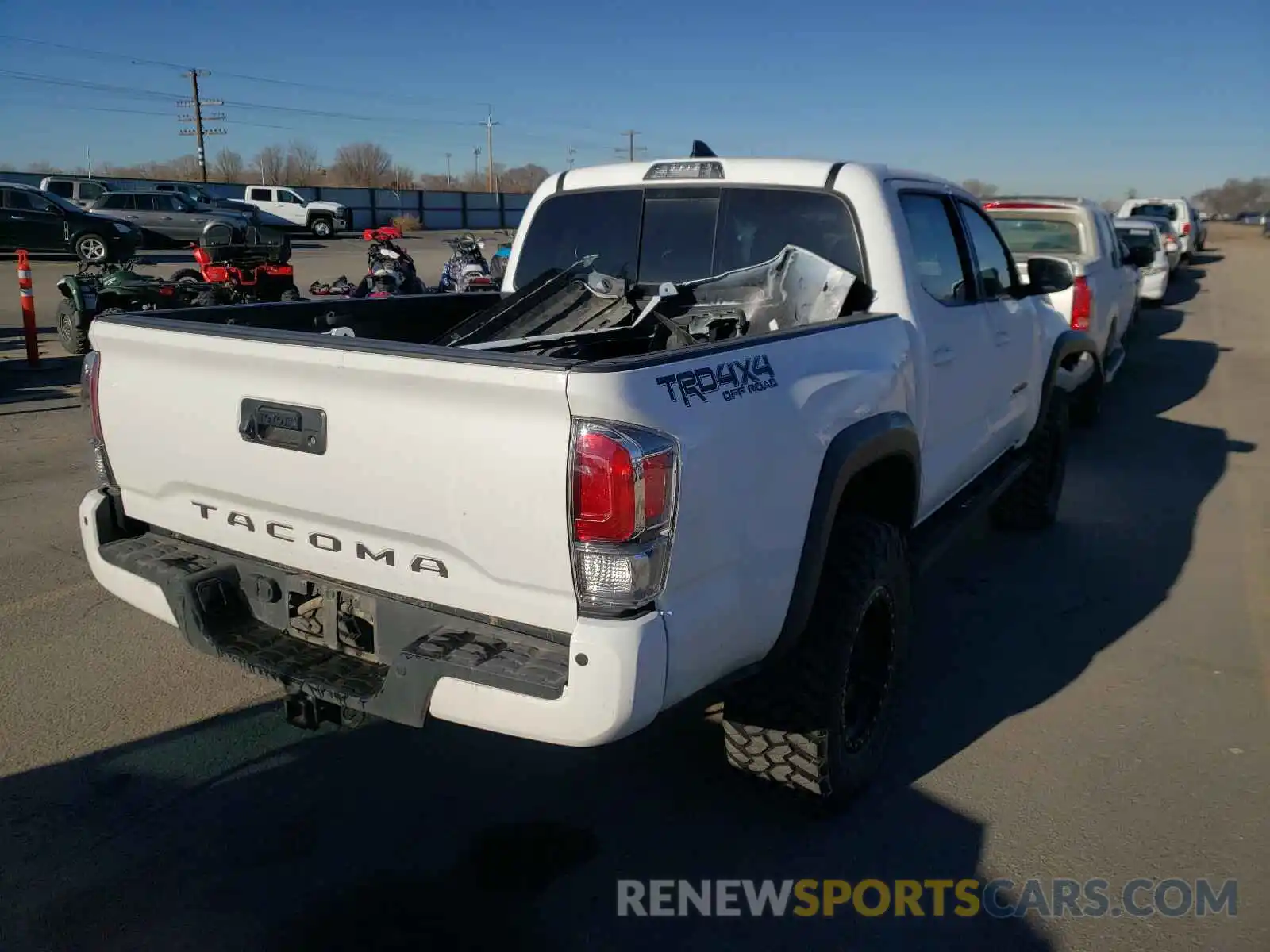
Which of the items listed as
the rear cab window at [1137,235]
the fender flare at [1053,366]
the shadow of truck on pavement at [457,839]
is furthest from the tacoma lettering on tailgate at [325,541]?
the rear cab window at [1137,235]

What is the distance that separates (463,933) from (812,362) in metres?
1.87

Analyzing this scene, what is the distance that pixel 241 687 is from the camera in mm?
4059

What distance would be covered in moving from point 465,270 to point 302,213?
2841cm

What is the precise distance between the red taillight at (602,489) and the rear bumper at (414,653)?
214mm

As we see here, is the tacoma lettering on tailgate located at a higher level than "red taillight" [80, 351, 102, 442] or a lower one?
lower

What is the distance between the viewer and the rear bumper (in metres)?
2.33

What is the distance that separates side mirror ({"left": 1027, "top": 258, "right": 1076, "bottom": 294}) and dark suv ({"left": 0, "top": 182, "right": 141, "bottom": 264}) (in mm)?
22950

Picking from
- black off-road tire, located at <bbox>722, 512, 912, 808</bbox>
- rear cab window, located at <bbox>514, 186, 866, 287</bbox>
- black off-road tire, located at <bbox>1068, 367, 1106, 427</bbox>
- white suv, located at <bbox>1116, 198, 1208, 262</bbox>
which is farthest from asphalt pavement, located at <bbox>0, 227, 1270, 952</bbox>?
white suv, located at <bbox>1116, 198, 1208, 262</bbox>

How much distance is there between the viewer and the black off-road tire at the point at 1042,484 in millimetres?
6148

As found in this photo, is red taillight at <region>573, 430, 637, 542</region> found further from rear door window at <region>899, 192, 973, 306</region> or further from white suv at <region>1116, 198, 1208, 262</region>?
white suv at <region>1116, 198, 1208, 262</region>

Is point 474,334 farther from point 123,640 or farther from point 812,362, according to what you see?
point 123,640

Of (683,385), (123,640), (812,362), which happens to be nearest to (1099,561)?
(812,362)

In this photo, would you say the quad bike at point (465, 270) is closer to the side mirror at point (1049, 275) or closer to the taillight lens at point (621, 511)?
the side mirror at point (1049, 275)

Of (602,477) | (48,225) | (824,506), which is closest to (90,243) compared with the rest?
(48,225)
